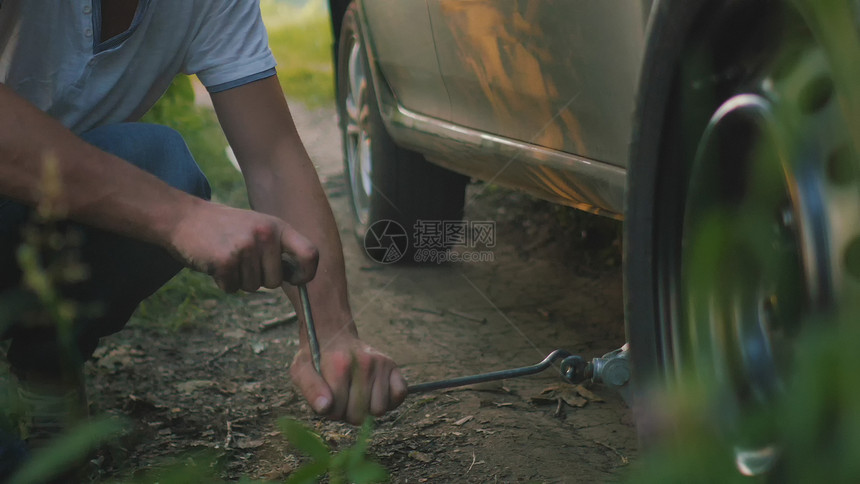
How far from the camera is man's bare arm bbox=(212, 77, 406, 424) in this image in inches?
50.1

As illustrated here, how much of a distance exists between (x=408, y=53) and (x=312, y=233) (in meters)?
1.11

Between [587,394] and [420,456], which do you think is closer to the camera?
[420,456]

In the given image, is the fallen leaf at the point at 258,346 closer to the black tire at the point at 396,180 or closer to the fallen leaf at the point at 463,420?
the black tire at the point at 396,180

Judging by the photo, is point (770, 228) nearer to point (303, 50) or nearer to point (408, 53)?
point (408, 53)

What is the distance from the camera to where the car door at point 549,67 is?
4.96 ft

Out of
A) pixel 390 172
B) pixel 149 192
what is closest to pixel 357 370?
pixel 149 192

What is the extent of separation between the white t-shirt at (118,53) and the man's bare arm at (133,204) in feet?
1.08

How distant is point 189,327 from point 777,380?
190 cm


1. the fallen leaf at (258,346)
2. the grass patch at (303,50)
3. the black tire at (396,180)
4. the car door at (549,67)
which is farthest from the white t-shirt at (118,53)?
the grass patch at (303,50)

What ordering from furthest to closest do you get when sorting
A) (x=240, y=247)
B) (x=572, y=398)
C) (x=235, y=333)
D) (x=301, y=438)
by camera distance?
(x=235, y=333), (x=572, y=398), (x=240, y=247), (x=301, y=438)

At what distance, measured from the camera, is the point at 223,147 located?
4516 mm

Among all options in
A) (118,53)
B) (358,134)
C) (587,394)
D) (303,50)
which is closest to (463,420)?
(587,394)

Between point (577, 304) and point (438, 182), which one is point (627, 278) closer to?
point (577, 304)

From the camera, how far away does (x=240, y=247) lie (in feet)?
3.82
